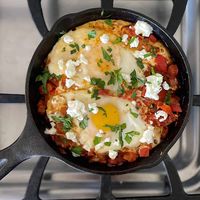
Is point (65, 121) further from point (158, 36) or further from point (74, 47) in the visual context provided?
point (158, 36)

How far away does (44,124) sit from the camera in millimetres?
1205

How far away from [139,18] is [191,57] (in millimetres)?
246

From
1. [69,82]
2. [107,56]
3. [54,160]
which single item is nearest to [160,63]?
[107,56]

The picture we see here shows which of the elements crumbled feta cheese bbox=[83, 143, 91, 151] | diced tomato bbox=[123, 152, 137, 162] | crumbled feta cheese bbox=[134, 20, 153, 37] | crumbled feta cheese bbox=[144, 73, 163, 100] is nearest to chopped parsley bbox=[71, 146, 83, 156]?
crumbled feta cheese bbox=[83, 143, 91, 151]

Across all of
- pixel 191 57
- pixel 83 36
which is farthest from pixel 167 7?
pixel 83 36

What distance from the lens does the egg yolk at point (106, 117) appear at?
116cm

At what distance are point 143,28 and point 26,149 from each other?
0.44 meters

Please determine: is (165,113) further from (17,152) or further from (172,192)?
(17,152)

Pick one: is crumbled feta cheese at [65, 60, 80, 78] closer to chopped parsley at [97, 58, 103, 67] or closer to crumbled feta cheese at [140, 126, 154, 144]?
chopped parsley at [97, 58, 103, 67]

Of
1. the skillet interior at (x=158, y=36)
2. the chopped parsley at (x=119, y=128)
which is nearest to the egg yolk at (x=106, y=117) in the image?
the chopped parsley at (x=119, y=128)

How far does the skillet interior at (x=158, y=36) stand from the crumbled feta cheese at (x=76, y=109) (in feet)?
0.30

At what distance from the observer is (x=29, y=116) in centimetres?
110

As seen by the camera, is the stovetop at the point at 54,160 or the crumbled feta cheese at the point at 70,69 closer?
the crumbled feta cheese at the point at 70,69

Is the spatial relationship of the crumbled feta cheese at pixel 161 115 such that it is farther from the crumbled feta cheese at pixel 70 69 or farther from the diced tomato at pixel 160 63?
the crumbled feta cheese at pixel 70 69
